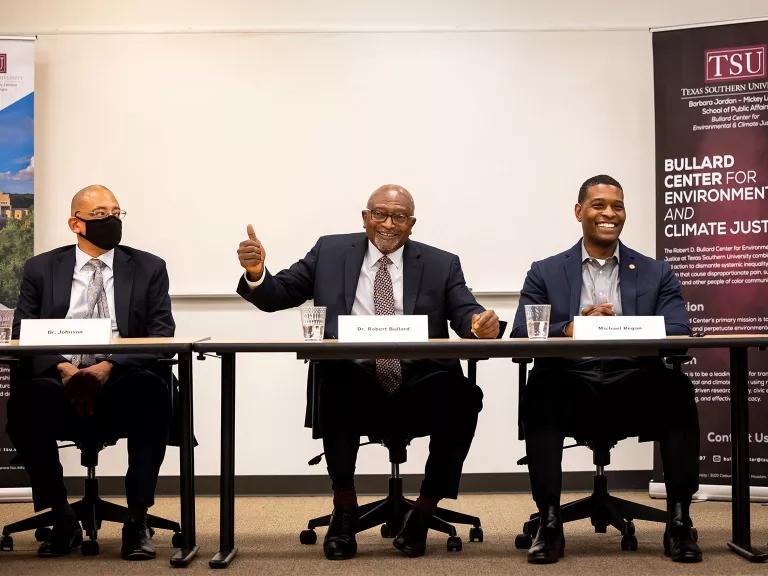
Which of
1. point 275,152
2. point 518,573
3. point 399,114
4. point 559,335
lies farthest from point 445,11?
point 518,573

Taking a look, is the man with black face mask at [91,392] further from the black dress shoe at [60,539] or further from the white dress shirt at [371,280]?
the white dress shirt at [371,280]

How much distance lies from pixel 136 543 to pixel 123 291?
98cm

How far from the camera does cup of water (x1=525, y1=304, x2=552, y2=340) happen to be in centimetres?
294

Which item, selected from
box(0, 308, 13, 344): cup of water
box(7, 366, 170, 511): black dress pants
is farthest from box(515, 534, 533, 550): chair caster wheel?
box(0, 308, 13, 344): cup of water

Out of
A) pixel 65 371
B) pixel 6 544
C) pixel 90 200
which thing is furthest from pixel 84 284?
pixel 6 544

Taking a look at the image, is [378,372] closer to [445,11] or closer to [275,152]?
[275,152]

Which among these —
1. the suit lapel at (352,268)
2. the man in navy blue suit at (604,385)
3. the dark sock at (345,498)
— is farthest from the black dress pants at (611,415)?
the suit lapel at (352,268)

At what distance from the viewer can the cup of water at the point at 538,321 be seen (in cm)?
294

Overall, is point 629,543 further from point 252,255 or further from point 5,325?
point 5,325

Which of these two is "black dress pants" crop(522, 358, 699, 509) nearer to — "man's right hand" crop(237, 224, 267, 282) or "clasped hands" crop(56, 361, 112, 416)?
"man's right hand" crop(237, 224, 267, 282)

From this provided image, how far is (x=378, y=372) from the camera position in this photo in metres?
3.33

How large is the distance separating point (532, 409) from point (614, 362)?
43 cm

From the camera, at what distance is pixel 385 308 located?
3518mm

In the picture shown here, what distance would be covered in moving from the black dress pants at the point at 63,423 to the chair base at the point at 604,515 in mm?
1339
